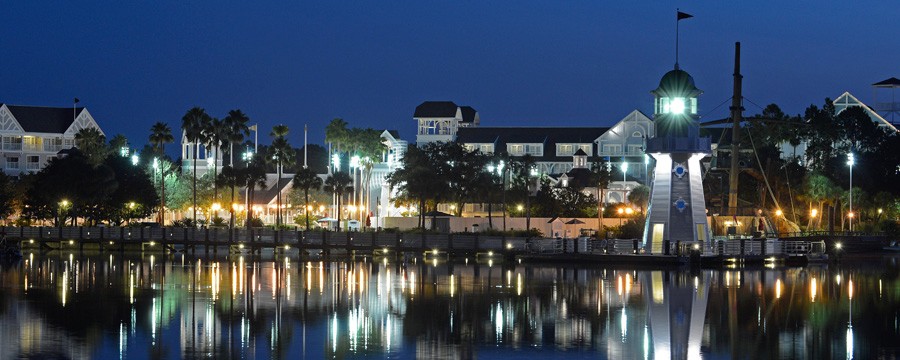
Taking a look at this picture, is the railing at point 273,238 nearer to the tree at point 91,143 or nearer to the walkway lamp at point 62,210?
the walkway lamp at point 62,210

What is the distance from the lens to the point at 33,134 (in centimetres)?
14825

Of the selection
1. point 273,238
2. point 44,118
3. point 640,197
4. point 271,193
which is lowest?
point 273,238

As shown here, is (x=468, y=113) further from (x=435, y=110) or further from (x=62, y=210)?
(x=62, y=210)

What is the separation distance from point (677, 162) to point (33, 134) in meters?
102

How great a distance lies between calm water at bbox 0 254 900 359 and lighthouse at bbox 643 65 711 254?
13.4 feet

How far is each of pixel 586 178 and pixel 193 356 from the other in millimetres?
99064

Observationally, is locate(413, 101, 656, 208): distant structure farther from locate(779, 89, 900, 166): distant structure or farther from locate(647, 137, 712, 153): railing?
locate(647, 137, 712, 153): railing

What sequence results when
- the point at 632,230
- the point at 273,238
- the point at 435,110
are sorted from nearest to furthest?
1. the point at 273,238
2. the point at 632,230
3. the point at 435,110

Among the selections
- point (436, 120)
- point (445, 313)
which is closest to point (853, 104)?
point (436, 120)

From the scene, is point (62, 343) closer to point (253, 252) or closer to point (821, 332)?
point (821, 332)

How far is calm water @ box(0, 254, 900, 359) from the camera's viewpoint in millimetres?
33250

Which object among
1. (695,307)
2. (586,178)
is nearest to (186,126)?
(586,178)

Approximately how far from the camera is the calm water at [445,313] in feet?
109

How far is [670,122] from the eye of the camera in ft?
221
